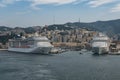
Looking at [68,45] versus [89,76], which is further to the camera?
[68,45]

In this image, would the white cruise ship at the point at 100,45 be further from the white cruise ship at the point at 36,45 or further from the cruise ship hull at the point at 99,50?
the white cruise ship at the point at 36,45

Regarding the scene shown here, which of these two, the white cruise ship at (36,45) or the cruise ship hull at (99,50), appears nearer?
the cruise ship hull at (99,50)

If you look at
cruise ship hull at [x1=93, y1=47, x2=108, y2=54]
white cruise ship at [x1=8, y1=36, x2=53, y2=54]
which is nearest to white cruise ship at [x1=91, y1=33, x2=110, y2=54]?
cruise ship hull at [x1=93, y1=47, x2=108, y2=54]

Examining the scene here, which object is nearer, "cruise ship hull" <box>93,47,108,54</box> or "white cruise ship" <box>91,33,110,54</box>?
"cruise ship hull" <box>93,47,108,54</box>

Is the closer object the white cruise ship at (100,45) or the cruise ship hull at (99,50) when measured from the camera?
the cruise ship hull at (99,50)

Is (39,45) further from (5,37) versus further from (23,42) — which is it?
(5,37)

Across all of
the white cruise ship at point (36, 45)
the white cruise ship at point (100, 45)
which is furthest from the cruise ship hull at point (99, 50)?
the white cruise ship at point (36, 45)

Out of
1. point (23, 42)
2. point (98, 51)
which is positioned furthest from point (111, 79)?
point (23, 42)

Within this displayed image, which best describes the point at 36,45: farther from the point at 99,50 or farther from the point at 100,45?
the point at 100,45

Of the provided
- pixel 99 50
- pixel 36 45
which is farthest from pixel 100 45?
pixel 36 45

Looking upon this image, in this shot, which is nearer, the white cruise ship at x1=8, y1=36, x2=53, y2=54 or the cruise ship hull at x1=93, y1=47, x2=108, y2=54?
the cruise ship hull at x1=93, y1=47, x2=108, y2=54

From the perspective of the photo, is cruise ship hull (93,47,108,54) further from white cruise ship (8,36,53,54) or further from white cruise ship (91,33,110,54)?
white cruise ship (8,36,53,54)
